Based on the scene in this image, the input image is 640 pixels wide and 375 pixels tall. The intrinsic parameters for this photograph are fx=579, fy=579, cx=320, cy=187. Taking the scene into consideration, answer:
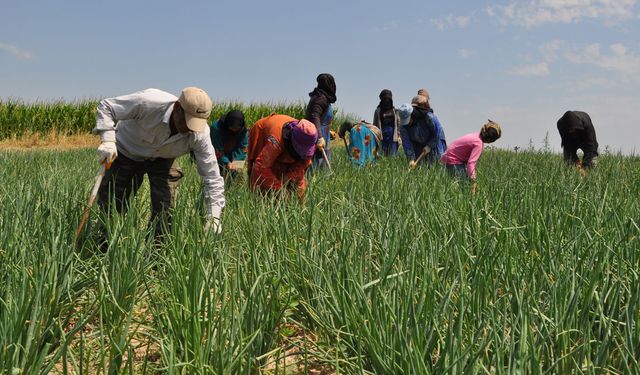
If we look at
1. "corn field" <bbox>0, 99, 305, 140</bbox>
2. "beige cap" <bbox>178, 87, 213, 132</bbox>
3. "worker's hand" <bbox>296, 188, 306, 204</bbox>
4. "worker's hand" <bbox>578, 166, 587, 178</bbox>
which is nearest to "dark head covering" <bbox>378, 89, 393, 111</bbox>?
"worker's hand" <bbox>578, 166, 587, 178</bbox>

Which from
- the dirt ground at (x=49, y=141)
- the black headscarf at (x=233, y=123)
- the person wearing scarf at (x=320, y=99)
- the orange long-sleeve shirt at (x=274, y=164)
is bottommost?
the dirt ground at (x=49, y=141)

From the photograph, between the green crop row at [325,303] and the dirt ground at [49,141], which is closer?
the green crop row at [325,303]

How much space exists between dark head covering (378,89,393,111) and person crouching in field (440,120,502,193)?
6.67ft

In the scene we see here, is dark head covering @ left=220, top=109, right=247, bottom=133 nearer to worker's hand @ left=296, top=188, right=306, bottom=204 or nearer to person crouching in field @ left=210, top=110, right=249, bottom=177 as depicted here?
person crouching in field @ left=210, top=110, right=249, bottom=177

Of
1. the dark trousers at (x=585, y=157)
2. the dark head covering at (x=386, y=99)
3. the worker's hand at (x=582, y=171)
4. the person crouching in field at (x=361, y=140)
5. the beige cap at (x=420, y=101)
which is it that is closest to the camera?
the worker's hand at (x=582, y=171)

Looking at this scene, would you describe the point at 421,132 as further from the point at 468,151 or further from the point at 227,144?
the point at 227,144

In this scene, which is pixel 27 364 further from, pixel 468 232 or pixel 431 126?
pixel 431 126

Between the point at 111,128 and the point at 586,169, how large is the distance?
16.1 ft

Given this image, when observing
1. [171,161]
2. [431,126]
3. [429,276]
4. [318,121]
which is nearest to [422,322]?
[429,276]

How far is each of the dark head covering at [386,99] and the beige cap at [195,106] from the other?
4.66m

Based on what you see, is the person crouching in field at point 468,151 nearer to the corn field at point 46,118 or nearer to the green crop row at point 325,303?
the green crop row at point 325,303

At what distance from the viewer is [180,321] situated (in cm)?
172

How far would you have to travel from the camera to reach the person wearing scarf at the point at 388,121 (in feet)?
23.7

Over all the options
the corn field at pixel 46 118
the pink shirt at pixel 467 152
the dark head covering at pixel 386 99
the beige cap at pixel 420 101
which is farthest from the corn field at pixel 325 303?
the corn field at pixel 46 118
